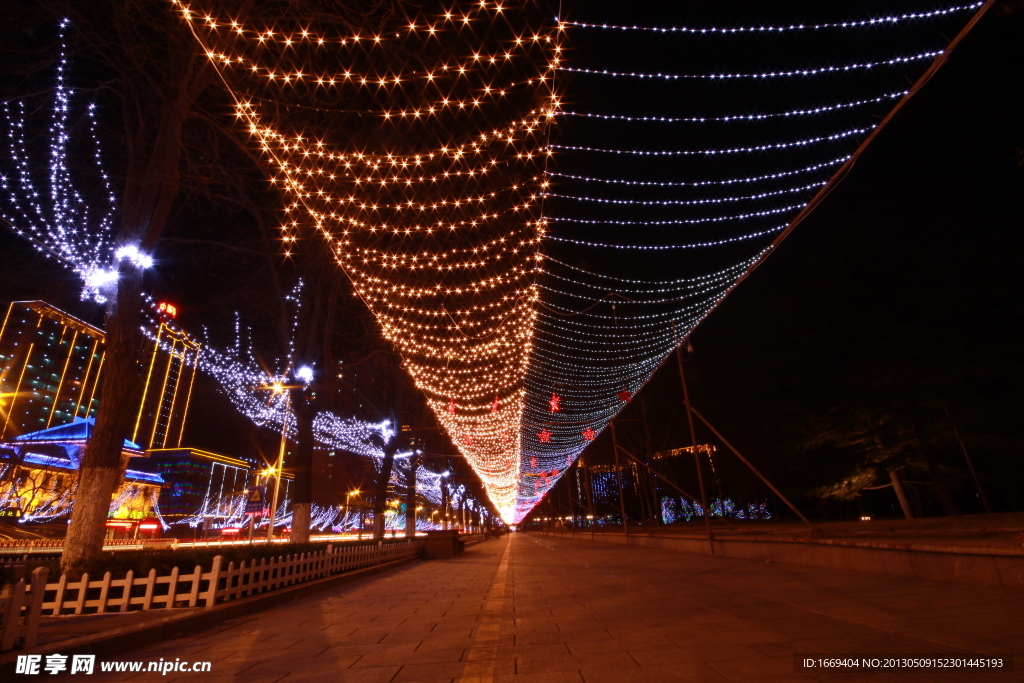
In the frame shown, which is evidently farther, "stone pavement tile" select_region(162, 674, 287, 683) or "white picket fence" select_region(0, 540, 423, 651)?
"white picket fence" select_region(0, 540, 423, 651)

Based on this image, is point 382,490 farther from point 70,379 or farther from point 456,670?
point 70,379

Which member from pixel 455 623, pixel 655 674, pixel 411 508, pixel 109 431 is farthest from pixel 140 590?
pixel 411 508

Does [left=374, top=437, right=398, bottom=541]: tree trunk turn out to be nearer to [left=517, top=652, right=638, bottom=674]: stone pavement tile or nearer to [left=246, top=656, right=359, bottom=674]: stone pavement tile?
[left=246, top=656, right=359, bottom=674]: stone pavement tile

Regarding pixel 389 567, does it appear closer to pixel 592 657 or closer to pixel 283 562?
pixel 283 562

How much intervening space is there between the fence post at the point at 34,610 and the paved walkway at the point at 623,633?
0.79m

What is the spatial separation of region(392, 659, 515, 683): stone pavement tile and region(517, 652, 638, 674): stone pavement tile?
0.13 m

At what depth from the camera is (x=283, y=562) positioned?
29.6 ft

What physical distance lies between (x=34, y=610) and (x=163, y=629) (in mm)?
1497

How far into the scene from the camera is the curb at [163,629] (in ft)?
14.1

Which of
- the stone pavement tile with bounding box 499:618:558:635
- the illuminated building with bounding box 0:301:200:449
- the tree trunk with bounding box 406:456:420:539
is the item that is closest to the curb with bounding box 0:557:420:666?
the stone pavement tile with bounding box 499:618:558:635

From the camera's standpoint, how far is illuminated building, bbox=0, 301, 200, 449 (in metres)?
50.6

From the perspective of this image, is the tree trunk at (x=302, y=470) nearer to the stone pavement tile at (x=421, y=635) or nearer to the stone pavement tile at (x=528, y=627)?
the stone pavement tile at (x=421, y=635)

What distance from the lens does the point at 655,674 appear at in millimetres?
3426

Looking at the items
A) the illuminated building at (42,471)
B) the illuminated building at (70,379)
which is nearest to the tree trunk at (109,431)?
the illuminated building at (42,471)
